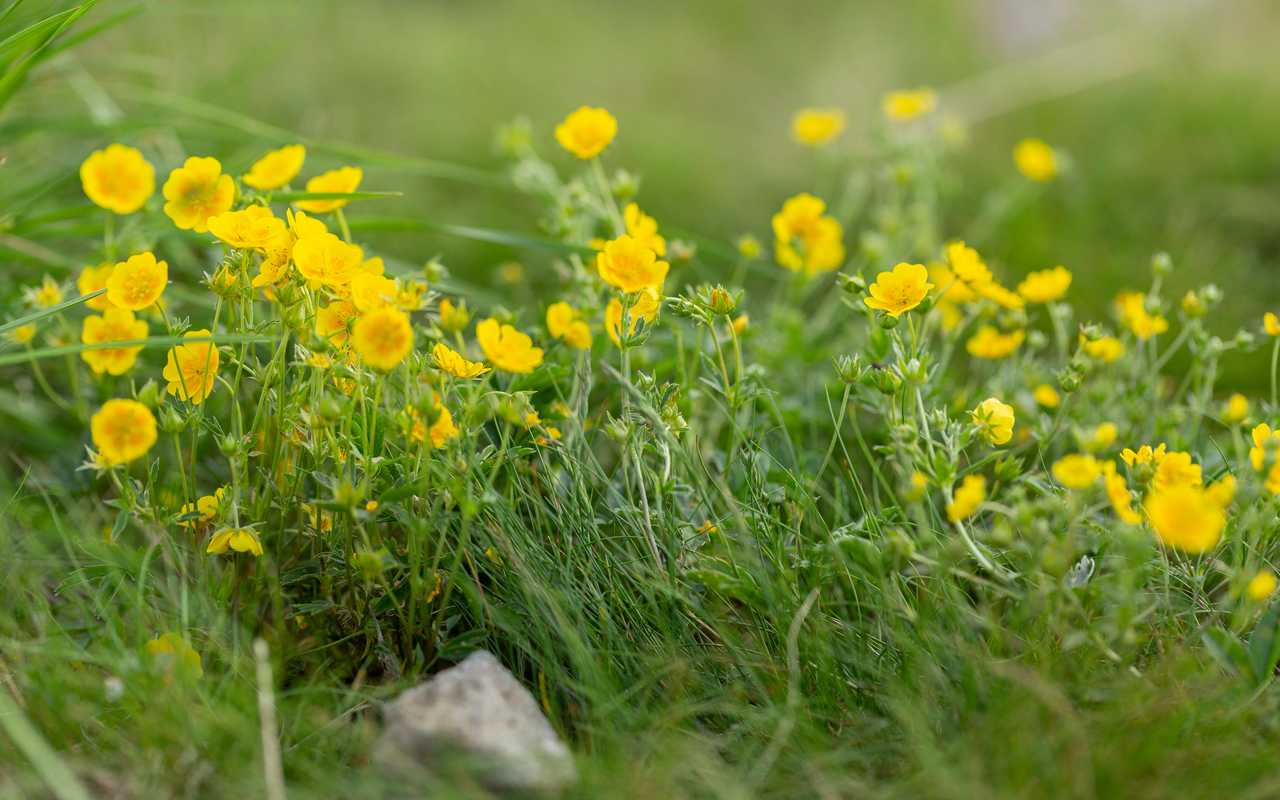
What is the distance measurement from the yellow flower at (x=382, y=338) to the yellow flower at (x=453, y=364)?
18cm

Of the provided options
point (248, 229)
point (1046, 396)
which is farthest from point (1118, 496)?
point (248, 229)

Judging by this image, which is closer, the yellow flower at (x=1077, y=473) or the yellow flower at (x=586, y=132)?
the yellow flower at (x=1077, y=473)

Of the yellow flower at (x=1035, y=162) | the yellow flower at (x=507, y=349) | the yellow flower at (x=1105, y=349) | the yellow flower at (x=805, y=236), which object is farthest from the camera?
the yellow flower at (x=1035, y=162)

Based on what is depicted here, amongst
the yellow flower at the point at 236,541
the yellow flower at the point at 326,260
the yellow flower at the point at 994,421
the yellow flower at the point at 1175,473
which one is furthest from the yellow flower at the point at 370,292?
the yellow flower at the point at 1175,473

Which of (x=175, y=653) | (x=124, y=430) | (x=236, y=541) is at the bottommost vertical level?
(x=175, y=653)

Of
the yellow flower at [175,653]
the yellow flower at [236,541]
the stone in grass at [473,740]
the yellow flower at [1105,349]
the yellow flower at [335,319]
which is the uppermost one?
the yellow flower at [1105,349]

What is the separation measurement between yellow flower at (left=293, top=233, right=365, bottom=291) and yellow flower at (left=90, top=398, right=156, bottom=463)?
27cm

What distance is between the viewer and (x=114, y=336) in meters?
1.37

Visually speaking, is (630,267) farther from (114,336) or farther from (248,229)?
(114,336)

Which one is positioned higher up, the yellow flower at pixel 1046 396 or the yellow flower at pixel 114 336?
the yellow flower at pixel 1046 396

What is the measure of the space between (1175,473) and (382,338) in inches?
43.0

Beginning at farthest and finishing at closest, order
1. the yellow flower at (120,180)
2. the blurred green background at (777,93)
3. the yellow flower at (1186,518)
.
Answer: the blurred green background at (777,93), the yellow flower at (120,180), the yellow flower at (1186,518)

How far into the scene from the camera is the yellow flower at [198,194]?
1353mm

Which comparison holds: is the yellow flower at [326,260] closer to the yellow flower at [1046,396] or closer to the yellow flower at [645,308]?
the yellow flower at [645,308]
